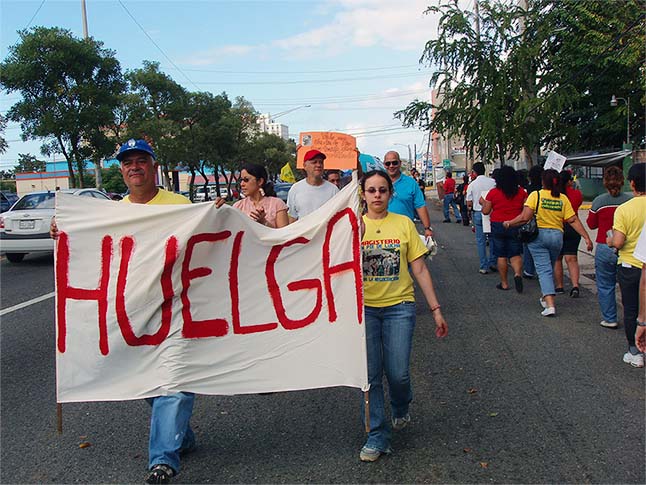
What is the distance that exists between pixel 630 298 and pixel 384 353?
9.98 feet

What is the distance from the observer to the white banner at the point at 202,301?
Result: 3.81m

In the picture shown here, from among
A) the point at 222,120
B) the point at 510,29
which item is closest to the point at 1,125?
the point at 510,29

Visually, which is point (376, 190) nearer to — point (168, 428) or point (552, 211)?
point (168, 428)

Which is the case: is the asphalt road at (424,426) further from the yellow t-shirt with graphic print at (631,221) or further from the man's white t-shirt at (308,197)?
the man's white t-shirt at (308,197)

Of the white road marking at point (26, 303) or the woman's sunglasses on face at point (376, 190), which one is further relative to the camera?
the white road marking at point (26, 303)

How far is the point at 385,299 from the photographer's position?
3.92 metres

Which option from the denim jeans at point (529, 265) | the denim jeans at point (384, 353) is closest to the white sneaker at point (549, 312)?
the denim jeans at point (529, 265)

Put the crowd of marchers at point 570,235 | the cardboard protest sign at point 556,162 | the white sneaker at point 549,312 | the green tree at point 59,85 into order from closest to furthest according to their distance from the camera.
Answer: the crowd of marchers at point 570,235 < the white sneaker at point 549,312 < the cardboard protest sign at point 556,162 < the green tree at point 59,85

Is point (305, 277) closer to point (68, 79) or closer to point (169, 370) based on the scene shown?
point (169, 370)

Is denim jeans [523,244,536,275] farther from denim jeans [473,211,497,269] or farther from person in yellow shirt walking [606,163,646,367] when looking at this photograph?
person in yellow shirt walking [606,163,646,367]

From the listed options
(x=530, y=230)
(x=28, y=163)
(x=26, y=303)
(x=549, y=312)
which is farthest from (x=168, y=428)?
(x=28, y=163)

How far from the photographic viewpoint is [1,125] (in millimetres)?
21875

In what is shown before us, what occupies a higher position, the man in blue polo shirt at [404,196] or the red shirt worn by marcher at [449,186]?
the red shirt worn by marcher at [449,186]

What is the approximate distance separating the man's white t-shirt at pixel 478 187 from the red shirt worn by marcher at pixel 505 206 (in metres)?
1.82
